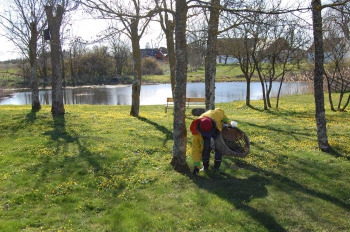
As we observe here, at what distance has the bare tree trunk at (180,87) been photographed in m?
7.28

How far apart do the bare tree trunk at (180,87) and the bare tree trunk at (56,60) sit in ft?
33.2

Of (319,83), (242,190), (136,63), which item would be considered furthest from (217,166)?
(136,63)

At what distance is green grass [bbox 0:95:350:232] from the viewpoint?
5.16 metres

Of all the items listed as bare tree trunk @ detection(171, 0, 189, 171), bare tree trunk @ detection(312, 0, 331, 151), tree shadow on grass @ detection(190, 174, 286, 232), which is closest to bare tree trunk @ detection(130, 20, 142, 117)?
bare tree trunk @ detection(171, 0, 189, 171)

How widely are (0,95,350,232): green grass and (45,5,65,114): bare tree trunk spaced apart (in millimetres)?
4663

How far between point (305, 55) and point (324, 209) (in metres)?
19.1

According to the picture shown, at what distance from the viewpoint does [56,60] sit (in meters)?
15.5

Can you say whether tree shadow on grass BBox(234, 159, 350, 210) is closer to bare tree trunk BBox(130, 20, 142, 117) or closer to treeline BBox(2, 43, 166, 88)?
bare tree trunk BBox(130, 20, 142, 117)

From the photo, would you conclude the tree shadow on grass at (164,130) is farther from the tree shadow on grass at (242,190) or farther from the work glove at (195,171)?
the tree shadow on grass at (242,190)

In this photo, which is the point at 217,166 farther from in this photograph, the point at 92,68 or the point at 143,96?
the point at 92,68

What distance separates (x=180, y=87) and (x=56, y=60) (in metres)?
10.5

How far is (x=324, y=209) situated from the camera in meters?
5.59

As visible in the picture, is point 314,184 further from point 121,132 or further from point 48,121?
point 48,121

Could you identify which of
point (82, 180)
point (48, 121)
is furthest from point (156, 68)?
point (82, 180)
